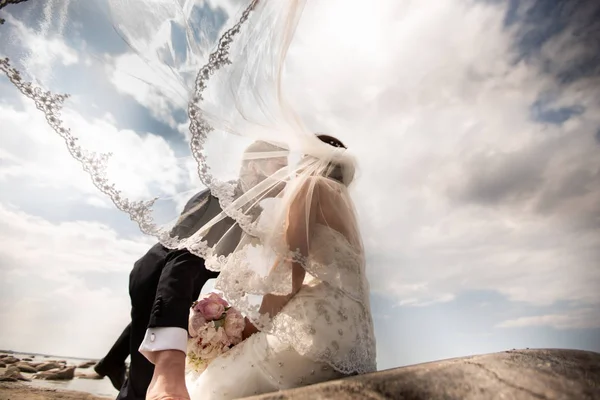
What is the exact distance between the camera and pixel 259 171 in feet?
6.39

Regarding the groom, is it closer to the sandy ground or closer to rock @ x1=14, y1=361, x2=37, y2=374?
the sandy ground

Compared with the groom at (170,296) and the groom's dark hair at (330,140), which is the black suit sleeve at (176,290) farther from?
the groom's dark hair at (330,140)

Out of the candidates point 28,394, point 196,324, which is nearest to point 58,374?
point 28,394

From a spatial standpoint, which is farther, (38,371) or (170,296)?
(38,371)

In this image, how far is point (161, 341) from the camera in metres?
1.66

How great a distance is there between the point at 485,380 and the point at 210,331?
4.61ft

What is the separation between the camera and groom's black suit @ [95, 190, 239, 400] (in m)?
1.73

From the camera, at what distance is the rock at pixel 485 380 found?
107cm

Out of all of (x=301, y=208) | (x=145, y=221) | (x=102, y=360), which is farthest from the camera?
(x=102, y=360)

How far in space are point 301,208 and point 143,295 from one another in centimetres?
116

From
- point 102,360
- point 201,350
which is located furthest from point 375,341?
point 102,360

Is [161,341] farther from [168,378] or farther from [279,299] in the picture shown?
[279,299]

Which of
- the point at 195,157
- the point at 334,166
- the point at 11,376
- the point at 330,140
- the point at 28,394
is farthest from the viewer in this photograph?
the point at 11,376

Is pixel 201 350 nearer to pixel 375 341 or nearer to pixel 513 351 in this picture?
pixel 375 341
